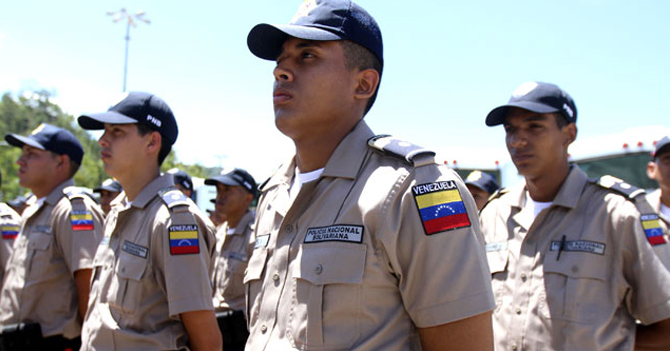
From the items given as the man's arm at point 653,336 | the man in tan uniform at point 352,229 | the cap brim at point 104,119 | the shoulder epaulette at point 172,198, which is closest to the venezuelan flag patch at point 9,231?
the cap brim at point 104,119

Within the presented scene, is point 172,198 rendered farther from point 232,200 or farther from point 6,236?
point 232,200

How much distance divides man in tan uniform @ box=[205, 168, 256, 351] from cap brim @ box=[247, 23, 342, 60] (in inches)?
141

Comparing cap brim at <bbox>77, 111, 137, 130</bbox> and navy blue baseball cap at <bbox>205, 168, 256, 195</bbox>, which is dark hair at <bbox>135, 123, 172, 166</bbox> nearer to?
cap brim at <bbox>77, 111, 137, 130</bbox>

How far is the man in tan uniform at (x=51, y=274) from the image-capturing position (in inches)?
149

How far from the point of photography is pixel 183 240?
2.80 m

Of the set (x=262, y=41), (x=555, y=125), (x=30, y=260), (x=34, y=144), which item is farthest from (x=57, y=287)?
(x=555, y=125)

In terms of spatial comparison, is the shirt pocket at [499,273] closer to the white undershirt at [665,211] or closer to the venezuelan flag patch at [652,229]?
the venezuelan flag patch at [652,229]

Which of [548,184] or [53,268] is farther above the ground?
[548,184]

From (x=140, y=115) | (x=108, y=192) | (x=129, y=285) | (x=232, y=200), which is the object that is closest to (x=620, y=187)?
(x=129, y=285)

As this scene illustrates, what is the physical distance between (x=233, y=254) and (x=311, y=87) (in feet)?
16.6

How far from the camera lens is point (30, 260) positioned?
396 centimetres

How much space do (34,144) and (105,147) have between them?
1832 millimetres

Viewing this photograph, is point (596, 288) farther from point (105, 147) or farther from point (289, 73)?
point (105, 147)

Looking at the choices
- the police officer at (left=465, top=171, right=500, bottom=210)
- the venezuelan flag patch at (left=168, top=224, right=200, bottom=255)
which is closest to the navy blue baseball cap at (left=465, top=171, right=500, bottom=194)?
the police officer at (left=465, top=171, right=500, bottom=210)
